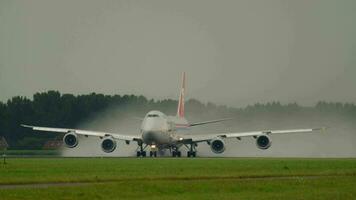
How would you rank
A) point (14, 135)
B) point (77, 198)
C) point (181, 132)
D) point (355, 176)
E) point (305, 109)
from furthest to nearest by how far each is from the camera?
point (14, 135) → point (305, 109) → point (181, 132) → point (355, 176) → point (77, 198)

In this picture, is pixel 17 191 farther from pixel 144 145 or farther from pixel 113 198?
pixel 144 145

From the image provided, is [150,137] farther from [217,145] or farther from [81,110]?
[81,110]

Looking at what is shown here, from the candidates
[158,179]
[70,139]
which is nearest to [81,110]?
[70,139]

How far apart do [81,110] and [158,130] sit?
153 feet

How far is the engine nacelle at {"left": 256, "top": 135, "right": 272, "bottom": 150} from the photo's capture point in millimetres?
110719

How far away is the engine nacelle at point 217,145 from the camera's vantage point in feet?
365

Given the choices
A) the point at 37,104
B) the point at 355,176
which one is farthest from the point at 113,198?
the point at 37,104

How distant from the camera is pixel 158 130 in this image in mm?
108438

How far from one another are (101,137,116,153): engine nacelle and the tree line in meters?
29.4

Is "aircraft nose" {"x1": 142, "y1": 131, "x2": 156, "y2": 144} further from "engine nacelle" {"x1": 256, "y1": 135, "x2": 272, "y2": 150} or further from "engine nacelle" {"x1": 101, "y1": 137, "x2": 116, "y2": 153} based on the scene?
"engine nacelle" {"x1": 256, "y1": 135, "x2": 272, "y2": 150}

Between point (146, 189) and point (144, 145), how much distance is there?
77.3m

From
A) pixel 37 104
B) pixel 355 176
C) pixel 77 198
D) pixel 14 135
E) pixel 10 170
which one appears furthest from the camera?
pixel 37 104

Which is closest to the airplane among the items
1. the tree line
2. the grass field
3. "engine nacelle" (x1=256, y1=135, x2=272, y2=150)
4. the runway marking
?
"engine nacelle" (x1=256, y1=135, x2=272, y2=150)

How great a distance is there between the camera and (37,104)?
160625 millimetres
